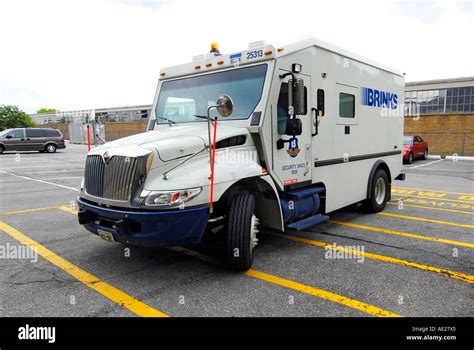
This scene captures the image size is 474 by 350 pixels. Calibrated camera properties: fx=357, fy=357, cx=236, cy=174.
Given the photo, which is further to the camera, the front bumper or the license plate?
the license plate

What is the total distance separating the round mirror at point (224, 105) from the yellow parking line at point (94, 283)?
97.3 inches

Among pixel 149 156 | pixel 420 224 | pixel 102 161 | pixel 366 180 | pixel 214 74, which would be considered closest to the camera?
pixel 149 156

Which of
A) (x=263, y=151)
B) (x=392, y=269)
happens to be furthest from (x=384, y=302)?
(x=263, y=151)

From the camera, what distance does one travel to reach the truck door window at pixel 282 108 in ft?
16.0

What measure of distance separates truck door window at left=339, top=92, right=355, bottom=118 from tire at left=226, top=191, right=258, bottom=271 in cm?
280

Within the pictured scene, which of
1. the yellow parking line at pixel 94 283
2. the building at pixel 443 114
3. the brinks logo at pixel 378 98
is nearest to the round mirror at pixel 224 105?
the yellow parking line at pixel 94 283

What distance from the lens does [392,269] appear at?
4508mm

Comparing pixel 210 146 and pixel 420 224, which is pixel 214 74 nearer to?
pixel 210 146

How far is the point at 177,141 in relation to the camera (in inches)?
166

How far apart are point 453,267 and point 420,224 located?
2.16 metres

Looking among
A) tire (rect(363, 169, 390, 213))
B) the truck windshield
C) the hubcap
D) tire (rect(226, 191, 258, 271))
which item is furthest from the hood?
the hubcap

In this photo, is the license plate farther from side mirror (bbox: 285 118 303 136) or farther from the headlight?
side mirror (bbox: 285 118 303 136)

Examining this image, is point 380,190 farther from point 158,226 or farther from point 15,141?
point 15,141

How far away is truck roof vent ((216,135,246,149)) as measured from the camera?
439 cm
